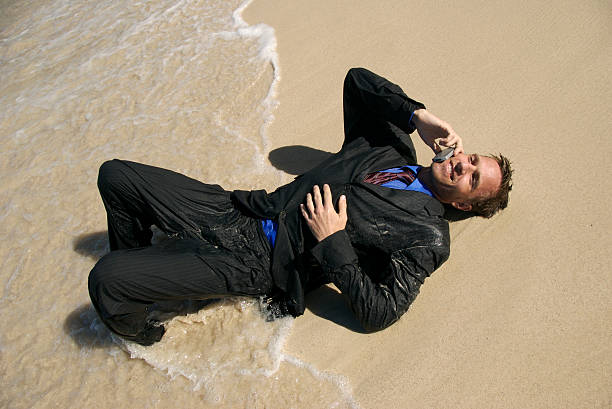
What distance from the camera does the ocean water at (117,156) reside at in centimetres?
264

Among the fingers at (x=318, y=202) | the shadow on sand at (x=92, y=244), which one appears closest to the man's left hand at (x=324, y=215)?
the fingers at (x=318, y=202)

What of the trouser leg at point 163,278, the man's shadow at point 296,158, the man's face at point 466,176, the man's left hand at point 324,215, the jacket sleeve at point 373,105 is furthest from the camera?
the man's shadow at point 296,158

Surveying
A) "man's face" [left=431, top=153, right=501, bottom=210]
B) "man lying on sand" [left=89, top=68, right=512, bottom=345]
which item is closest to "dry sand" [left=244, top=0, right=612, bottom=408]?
"man lying on sand" [left=89, top=68, right=512, bottom=345]

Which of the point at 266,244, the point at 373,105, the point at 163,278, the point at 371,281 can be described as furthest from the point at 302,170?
the point at 163,278

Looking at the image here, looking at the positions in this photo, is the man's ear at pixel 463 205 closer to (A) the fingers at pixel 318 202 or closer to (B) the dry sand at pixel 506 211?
(B) the dry sand at pixel 506 211

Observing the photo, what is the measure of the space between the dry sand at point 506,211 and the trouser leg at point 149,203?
34.3 inches

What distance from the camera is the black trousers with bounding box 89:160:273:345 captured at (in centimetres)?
238

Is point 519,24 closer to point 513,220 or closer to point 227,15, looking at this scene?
point 513,220

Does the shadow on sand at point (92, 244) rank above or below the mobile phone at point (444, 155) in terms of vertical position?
below

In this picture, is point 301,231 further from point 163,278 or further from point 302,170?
point 302,170

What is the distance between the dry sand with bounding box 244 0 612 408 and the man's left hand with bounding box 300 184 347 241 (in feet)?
1.90

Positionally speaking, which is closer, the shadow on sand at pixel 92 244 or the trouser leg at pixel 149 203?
the trouser leg at pixel 149 203

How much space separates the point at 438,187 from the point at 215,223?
1.33 meters

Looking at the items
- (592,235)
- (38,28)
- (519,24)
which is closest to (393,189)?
(592,235)
